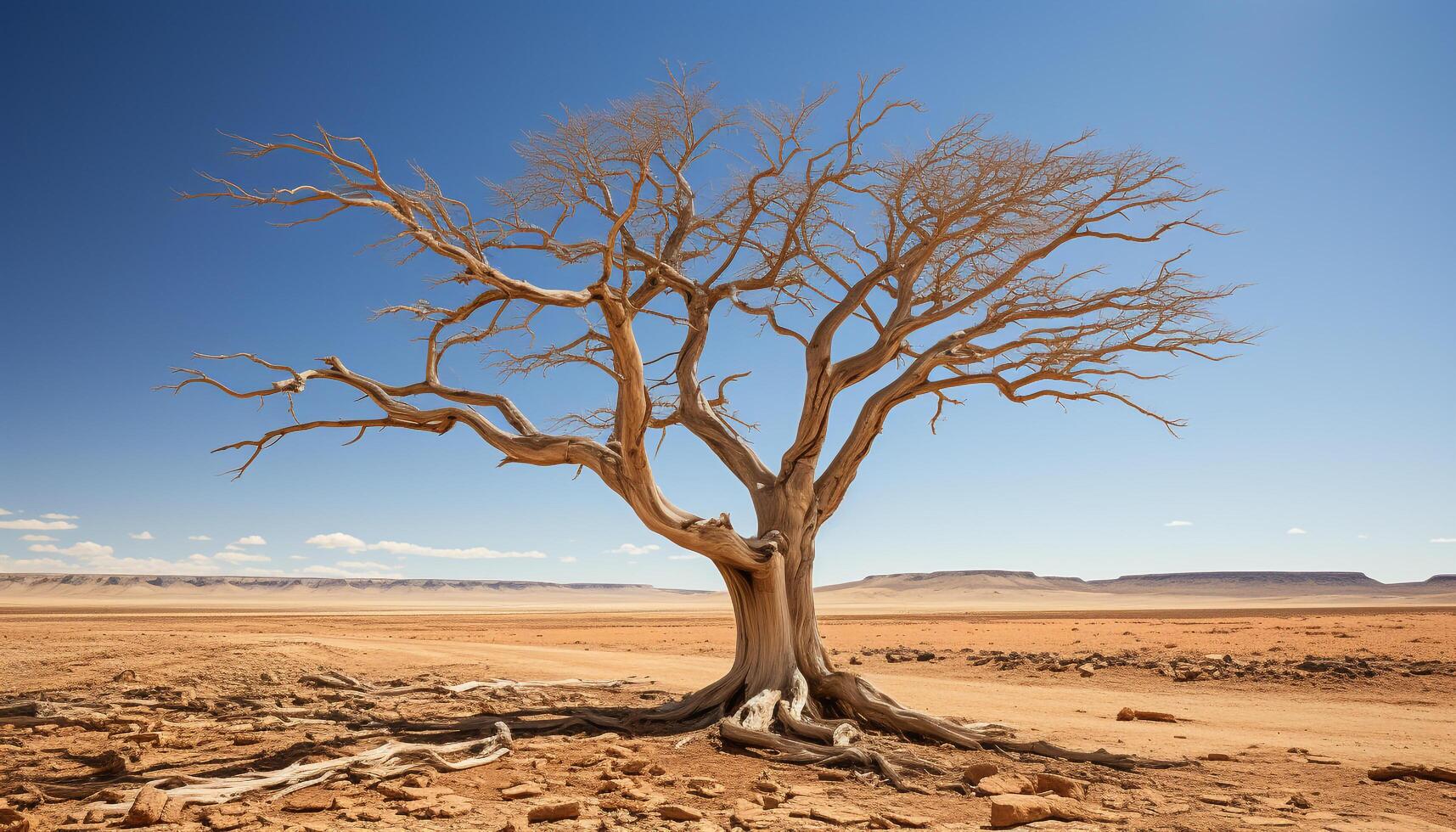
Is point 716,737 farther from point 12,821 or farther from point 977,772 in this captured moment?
point 12,821

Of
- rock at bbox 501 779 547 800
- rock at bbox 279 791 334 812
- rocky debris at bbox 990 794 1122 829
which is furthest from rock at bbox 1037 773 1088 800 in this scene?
rock at bbox 279 791 334 812

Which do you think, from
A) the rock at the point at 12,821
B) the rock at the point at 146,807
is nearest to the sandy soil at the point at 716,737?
the rock at the point at 146,807

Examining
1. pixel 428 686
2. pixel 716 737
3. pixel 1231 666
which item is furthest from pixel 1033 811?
pixel 1231 666

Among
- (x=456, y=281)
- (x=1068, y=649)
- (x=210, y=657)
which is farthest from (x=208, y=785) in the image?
(x=1068, y=649)

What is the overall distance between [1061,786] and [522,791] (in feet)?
14.2

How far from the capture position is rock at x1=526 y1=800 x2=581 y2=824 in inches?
240

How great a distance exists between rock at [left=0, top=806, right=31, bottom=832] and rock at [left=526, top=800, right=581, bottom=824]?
126 inches

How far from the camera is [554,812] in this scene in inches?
240

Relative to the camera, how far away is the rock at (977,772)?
7512 millimetres

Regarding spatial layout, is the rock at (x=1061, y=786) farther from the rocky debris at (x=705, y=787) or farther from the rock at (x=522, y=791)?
the rock at (x=522, y=791)

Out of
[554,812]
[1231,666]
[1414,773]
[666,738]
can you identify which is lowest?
[1231,666]

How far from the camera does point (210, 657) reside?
1520 centimetres

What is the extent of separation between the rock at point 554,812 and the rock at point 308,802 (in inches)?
60.4

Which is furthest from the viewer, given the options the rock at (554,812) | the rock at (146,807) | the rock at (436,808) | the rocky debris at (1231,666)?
the rocky debris at (1231,666)
